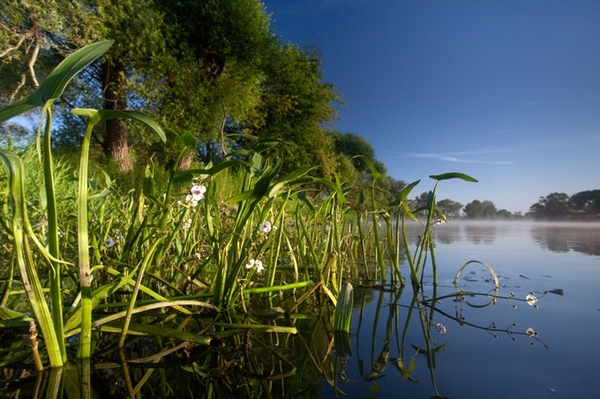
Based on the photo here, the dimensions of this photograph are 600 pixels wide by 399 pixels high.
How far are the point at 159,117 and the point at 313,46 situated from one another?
6209mm

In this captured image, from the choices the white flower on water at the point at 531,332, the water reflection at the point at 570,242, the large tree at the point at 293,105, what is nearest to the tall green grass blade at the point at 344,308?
the white flower on water at the point at 531,332

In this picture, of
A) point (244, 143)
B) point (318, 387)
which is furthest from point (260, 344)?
point (244, 143)

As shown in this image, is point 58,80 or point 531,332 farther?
point 531,332

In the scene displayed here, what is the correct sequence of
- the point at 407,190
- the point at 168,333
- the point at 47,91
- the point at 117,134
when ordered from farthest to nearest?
the point at 117,134 < the point at 407,190 < the point at 168,333 < the point at 47,91

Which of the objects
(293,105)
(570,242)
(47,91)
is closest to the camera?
(47,91)

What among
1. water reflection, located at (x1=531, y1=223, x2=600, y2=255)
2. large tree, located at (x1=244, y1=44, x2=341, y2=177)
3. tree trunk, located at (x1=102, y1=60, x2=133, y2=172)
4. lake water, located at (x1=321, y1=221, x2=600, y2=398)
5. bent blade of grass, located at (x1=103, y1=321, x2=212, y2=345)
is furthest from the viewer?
large tree, located at (x1=244, y1=44, x2=341, y2=177)

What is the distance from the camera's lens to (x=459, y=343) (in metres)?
0.66

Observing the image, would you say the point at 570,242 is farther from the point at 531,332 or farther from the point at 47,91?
the point at 47,91

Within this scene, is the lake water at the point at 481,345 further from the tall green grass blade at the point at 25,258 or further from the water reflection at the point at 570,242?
the water reflection at the point at 570,242

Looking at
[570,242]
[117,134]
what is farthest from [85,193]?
[117,134]

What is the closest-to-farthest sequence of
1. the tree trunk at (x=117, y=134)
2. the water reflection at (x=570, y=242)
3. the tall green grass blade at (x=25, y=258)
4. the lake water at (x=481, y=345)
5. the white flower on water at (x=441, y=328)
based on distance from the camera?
the tall green grass blade at (x=25, y=258)
the lake water at (x=481, y=345)
the white flower on water at (x=441, y=328)
the water reflection at (x=570, y=242)
the tree trunk at (x=117, y=134)

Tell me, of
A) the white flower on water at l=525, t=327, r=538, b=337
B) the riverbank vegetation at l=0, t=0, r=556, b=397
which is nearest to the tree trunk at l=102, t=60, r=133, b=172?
the riverbank vegetation at l=0, t=0, r=556, b=397

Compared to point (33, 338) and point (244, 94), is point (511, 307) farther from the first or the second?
point (244, 94)

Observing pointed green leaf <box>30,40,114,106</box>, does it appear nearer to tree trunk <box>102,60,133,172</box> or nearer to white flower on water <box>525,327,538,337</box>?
white flower on water <box>525,327,538,337</box>
